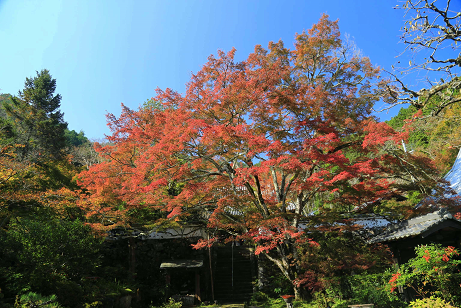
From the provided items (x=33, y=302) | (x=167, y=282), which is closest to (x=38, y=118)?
(x=167, y=282)

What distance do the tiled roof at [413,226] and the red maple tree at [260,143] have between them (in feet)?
5.52

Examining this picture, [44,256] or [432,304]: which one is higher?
[44,256]

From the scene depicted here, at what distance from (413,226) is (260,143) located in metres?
5.82

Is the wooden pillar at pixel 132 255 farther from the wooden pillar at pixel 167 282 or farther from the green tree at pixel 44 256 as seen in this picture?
the green tree at pixel 44 256

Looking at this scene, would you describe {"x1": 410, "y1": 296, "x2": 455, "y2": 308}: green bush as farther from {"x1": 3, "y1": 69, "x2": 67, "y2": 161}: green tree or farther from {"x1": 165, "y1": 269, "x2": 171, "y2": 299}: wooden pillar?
{"x1": 3, "y1": 69, "x2": 67, "y2": 161}: green tree

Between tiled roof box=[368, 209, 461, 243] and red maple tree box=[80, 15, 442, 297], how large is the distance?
1.68m

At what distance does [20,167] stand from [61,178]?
8756 millimetres

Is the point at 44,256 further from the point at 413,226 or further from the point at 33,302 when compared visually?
the point at 413,226

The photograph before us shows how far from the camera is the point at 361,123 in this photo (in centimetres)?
1084

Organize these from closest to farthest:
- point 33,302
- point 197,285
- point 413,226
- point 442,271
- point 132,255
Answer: point 33,302
point 442,271
point 413,226
point 197,285
point 132,255

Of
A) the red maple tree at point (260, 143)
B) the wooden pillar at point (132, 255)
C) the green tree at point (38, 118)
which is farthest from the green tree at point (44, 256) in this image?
the green tree at point (38, 118)

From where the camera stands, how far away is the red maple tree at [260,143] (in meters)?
9.46

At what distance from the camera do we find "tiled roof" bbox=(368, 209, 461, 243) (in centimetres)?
825

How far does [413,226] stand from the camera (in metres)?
9.37
